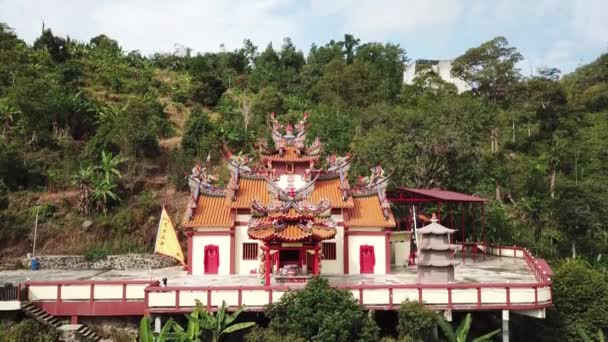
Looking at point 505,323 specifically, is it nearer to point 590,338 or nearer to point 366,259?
point 590,338

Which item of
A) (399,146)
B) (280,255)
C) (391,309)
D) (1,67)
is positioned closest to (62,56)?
(1,67)

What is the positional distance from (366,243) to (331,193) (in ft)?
9.04

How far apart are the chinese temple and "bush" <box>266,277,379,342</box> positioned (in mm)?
2420

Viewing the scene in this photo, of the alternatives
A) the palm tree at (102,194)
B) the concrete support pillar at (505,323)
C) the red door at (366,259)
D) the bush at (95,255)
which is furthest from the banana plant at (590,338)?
the palm tree at (102,194)

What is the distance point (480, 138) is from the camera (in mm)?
31391

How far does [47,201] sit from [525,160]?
115ft

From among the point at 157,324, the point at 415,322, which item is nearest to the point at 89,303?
the point at 157,324

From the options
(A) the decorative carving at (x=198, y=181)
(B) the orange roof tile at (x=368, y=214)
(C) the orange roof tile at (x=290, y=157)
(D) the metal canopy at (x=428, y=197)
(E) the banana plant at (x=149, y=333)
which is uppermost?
(C) the orange roof tile at (x=290, y=157)

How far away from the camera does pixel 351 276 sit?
2047 centimetres

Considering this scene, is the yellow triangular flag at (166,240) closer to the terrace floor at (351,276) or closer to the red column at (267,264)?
the terrace floor at (351,276)

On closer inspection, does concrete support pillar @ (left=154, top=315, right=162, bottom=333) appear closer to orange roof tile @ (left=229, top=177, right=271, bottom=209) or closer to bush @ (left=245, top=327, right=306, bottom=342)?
bush @ (left=245, top=327, right=306, bottom=342)

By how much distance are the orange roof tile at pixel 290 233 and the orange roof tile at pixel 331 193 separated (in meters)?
3.98

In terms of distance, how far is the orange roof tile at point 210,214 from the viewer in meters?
21.1

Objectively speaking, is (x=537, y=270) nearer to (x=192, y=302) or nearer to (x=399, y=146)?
(x=192, y=302)
